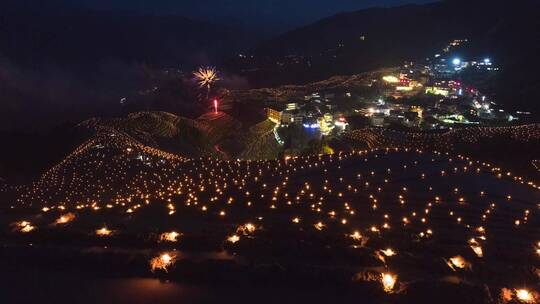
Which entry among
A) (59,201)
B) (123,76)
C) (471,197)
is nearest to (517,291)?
(471,197)

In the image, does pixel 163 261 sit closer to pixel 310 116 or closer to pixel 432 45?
pixel 310 116

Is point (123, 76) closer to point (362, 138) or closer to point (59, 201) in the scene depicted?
point (362, 138)

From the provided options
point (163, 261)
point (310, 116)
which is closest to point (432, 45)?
point (310, 116)

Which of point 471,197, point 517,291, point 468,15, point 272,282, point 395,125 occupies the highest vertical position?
point 468,15

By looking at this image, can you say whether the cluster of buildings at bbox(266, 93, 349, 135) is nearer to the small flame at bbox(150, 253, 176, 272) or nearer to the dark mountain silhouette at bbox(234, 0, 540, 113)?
the dark mountain silhouette at bbox(234, 0, 540, 113)

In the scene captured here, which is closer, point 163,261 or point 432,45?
point 163,261

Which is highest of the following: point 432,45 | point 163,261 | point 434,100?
point 432,45

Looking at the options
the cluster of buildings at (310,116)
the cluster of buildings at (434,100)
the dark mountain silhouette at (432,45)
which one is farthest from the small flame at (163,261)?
the dark mountain silhouette at (432,45)

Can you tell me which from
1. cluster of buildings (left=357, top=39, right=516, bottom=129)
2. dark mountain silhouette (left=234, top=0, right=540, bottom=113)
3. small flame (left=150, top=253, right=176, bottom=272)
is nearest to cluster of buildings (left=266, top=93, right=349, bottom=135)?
cluster of buildings (left=357, top=39, right=516, bottom=129)
